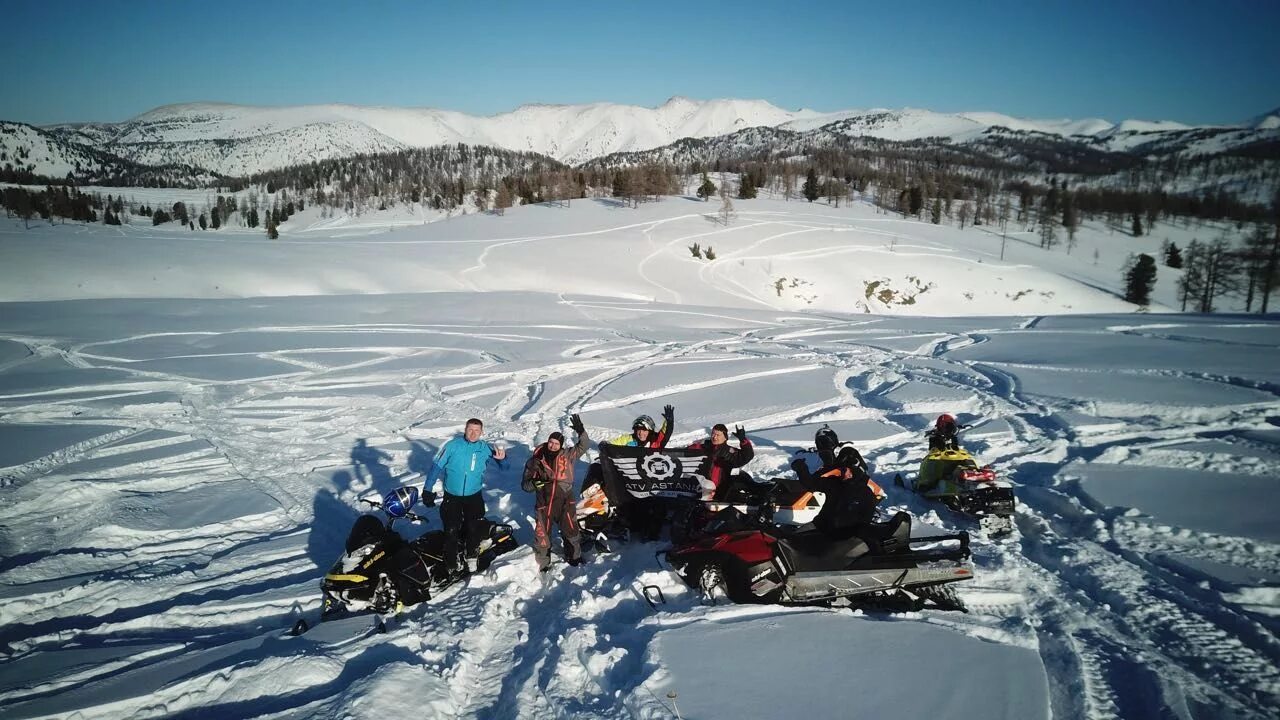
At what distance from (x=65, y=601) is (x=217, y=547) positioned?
4.29ft

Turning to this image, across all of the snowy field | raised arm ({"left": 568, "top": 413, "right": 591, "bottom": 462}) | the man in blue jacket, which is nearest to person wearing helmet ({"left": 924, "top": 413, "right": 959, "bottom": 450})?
the snowy field

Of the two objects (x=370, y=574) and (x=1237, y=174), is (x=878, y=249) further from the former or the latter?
(x=1237, y=174)

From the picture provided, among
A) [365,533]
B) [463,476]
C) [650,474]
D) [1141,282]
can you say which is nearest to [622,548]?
[650,474]

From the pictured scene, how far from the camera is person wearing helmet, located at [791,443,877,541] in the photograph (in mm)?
5582

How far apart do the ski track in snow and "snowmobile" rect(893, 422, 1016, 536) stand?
0.23m

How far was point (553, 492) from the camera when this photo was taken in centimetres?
623

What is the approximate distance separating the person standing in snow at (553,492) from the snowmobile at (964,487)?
15.1ft

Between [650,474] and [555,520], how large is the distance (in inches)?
49.4

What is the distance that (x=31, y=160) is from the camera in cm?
17125

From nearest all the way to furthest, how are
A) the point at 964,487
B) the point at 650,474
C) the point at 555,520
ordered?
the point at 555,520 < the point at 650,474 < the point at 964,487

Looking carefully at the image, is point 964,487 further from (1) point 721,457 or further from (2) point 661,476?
(2) point 661,476

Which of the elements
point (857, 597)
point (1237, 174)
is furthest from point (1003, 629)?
point (1237, 174)

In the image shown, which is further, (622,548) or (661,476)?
(661,476)

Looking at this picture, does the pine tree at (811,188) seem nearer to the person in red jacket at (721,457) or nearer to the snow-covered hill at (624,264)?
the snow-covered hill at (624,264)
